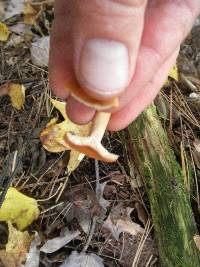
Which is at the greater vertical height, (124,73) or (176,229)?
(124,73)

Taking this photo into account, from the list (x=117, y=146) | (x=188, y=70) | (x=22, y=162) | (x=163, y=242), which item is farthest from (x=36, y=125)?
(x=188, y=70)

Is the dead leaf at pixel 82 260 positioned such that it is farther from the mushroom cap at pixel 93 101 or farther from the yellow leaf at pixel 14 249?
the mushroom cap at pixel 93 101

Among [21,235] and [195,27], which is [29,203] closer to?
[21,235]

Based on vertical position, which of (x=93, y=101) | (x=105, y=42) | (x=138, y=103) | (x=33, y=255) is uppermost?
(x=105, y=42)

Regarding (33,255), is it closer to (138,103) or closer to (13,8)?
(138,103)

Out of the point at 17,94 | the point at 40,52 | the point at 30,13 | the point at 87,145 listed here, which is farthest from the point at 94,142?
the point at 30,13

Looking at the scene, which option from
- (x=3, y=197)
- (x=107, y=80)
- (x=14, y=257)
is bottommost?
(x=14, y=257)
